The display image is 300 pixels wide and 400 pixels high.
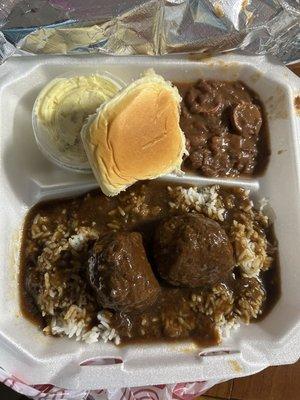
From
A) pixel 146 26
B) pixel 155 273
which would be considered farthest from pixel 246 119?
pixel 155 273

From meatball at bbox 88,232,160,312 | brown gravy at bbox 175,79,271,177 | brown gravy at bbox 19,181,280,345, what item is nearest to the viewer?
meatball at bbox 88,232,160,312

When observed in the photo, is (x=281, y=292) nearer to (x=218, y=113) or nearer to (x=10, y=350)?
(x=218, y=113)

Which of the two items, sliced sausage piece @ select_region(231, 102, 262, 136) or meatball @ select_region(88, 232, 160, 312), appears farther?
sliced sausage piece @ select_region(231, 102, 262, 136)

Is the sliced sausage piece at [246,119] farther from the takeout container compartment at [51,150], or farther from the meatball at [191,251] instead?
the takeout container compartment at [51,150]

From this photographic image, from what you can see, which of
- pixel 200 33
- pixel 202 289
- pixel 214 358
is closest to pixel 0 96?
pixel 200 33

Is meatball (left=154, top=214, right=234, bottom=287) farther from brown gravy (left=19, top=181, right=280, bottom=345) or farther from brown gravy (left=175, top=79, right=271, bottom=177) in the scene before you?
brown gravy (left=175, top=79, right=271, bottom=177)

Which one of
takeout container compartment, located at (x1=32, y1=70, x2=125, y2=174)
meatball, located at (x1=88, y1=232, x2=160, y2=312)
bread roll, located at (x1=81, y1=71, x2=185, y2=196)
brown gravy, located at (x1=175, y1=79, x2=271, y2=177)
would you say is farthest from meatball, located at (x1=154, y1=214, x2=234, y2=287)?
takeout container compartment, located at (x1=32, y1=70, x2=125, y2=174)

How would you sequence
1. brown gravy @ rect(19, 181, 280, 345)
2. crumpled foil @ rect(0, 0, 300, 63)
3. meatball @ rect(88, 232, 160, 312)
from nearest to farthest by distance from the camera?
meatball @ rect(88, 232, 160, 312) < crumpled foil @ rect(0, 0, 300, 63) < brown gravy @ rect(19, 181, 280, 345)
